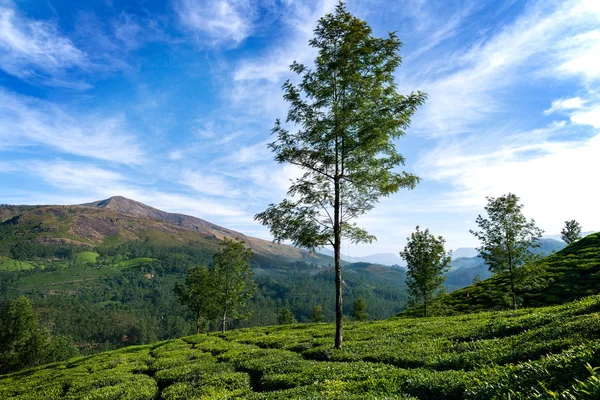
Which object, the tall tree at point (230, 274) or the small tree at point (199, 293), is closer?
the tall tree at point (230, 274)

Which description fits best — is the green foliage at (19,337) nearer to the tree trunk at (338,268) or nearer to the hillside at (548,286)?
the tree trunk at (338,268)

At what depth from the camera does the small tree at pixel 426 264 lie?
45.1 meters

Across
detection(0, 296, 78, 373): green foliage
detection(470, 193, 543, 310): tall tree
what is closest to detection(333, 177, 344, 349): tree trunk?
detection(470, 193, 543, 310): tall tree

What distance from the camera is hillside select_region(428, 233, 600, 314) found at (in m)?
41.3

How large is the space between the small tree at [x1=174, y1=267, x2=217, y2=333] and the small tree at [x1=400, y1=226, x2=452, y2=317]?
34862mm

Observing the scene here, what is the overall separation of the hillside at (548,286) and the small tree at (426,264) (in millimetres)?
4932

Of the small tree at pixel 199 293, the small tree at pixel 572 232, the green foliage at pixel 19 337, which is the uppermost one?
the small tree at pixel 572 232

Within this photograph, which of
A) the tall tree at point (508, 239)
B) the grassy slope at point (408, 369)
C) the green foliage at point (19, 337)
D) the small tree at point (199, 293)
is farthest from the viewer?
the green foliage at point (19, 337)

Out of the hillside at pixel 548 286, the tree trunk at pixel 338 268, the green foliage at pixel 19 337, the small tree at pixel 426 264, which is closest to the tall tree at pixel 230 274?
the small tree at pixel 426 264

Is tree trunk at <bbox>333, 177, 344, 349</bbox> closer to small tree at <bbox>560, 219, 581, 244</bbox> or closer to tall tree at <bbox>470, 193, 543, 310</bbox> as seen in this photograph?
tall tree at <bbox>470, 193, 543, 310</bbox>

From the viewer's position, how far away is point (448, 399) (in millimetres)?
8734

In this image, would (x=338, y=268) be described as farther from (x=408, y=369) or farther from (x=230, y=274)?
(x=230, y=274)

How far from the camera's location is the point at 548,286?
4850cm

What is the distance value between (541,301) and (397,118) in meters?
44.0
